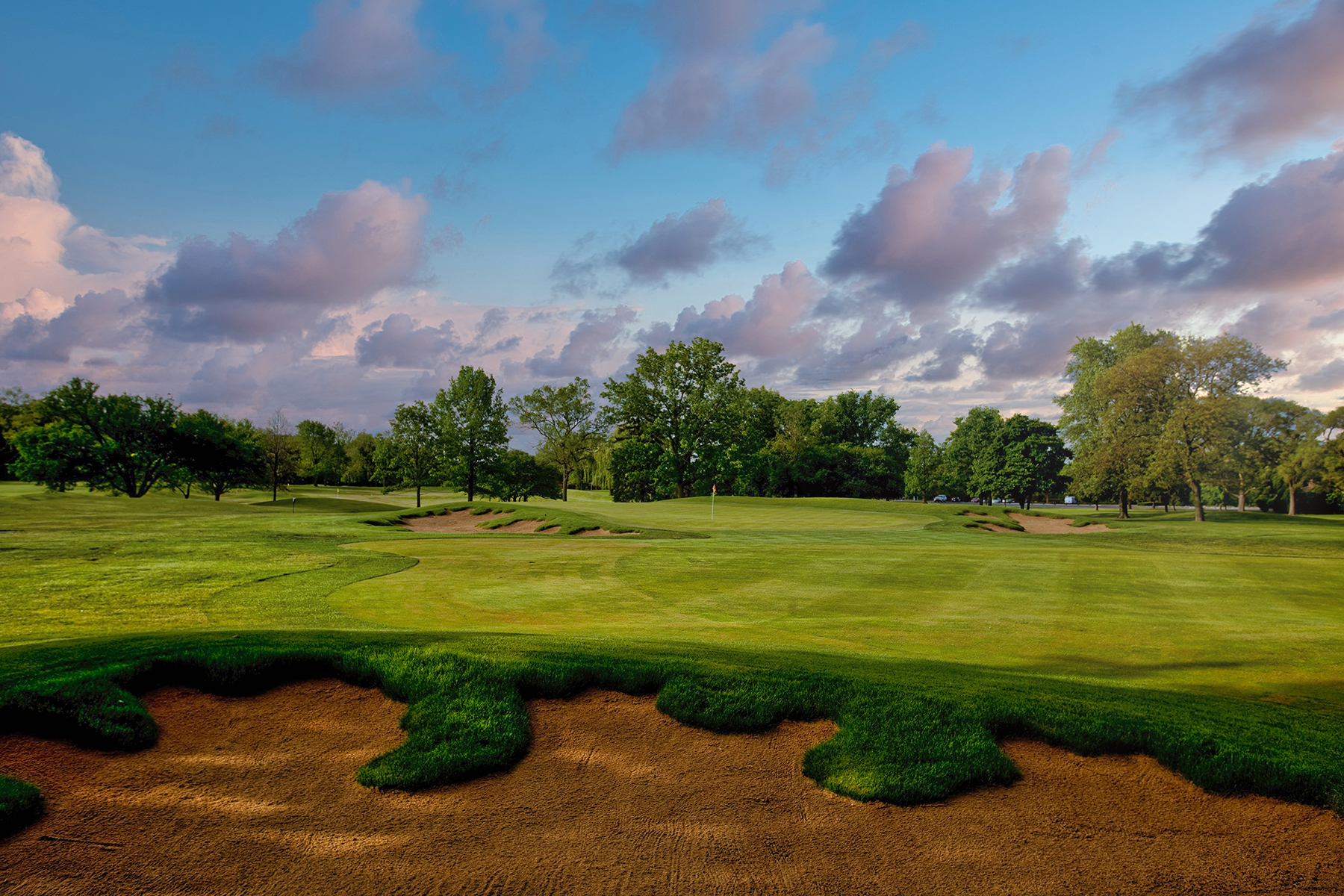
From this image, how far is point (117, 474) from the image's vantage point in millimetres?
43438

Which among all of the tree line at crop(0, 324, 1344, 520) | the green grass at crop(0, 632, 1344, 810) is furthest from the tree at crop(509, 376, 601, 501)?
the green grass at crop(0, 632, 1344, 810)

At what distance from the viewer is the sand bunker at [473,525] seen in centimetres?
2773

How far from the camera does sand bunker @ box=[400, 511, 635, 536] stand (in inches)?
1092

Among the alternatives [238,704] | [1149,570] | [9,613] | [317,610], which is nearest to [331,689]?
[238,704]

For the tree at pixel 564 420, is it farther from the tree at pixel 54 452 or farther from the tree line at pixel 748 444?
the tree at pixel 54 452

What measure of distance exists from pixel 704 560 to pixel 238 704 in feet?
44.6

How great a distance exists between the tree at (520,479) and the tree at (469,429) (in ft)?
4.45

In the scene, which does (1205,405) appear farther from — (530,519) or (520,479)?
(520,479)

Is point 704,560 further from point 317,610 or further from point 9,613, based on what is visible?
point 9,613

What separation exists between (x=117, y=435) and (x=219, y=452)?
706 cm

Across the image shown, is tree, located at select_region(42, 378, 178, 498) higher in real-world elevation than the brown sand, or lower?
higher

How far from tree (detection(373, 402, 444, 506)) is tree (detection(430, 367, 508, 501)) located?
2.11 ft

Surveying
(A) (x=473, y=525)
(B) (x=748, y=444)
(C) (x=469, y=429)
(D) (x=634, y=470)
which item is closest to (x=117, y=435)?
(C) (x=469, y=429)

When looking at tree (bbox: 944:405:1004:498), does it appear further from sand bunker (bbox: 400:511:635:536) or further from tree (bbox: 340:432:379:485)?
tree (bbox: 340:432:379:485)
